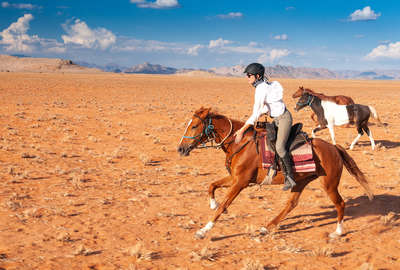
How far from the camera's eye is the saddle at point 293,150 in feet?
20.2

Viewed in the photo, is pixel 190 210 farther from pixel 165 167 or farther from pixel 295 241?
pixel 165 167

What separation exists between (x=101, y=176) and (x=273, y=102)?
266 inches

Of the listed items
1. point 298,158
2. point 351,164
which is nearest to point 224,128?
point 298,158

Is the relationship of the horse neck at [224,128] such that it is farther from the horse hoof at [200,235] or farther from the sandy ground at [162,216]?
the sandy ground at [162,216]

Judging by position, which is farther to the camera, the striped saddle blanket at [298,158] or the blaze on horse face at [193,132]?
the blaze on horse face at [193,132]

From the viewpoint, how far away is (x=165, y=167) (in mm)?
12039

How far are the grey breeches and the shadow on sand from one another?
197 cm

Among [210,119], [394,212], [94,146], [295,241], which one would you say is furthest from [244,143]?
[94,146]

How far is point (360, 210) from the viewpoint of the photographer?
8.10 m

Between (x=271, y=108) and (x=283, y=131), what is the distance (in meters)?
0.48

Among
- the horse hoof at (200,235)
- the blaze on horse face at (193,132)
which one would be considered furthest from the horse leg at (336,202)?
the blaze on horse face at (193,132)

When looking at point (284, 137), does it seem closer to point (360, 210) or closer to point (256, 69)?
point (256, 69)

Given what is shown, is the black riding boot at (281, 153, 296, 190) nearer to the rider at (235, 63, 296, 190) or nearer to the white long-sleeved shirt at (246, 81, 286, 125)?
the rider at (235, 63, 296, 190)

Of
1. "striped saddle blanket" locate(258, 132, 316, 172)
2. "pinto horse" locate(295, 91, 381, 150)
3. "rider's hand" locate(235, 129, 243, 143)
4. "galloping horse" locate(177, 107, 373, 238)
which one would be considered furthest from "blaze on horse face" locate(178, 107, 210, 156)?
"pinto horse" locate(295, 91, 381, 150)
